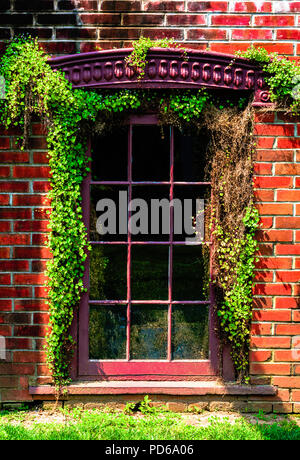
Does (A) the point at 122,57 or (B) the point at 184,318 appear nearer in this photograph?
(A) the point at 122,57

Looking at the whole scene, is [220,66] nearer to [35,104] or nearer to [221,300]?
[35,104]

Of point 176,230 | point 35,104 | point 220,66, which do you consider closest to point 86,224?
point 176,230

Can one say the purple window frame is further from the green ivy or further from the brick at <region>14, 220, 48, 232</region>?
the green ivy

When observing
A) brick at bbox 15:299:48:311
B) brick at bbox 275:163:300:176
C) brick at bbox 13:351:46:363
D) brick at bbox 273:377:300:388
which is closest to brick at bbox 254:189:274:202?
brick at bbox 275:163:300:176

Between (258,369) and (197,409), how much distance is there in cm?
59

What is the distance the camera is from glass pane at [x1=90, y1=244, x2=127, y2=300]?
4012 millimetres

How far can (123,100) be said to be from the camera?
383 cm

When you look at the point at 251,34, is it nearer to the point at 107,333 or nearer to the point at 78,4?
the point at 78,4

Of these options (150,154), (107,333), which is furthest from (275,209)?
(107,333)

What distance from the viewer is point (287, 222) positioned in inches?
153

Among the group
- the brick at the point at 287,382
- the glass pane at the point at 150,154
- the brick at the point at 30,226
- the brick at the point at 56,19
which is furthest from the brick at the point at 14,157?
the brick at the point at 287,382

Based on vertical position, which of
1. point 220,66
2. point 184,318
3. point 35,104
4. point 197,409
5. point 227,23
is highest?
point 227,23

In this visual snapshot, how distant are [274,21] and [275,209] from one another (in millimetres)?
1467

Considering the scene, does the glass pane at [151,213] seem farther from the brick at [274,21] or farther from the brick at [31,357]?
the brick at [274,21]
